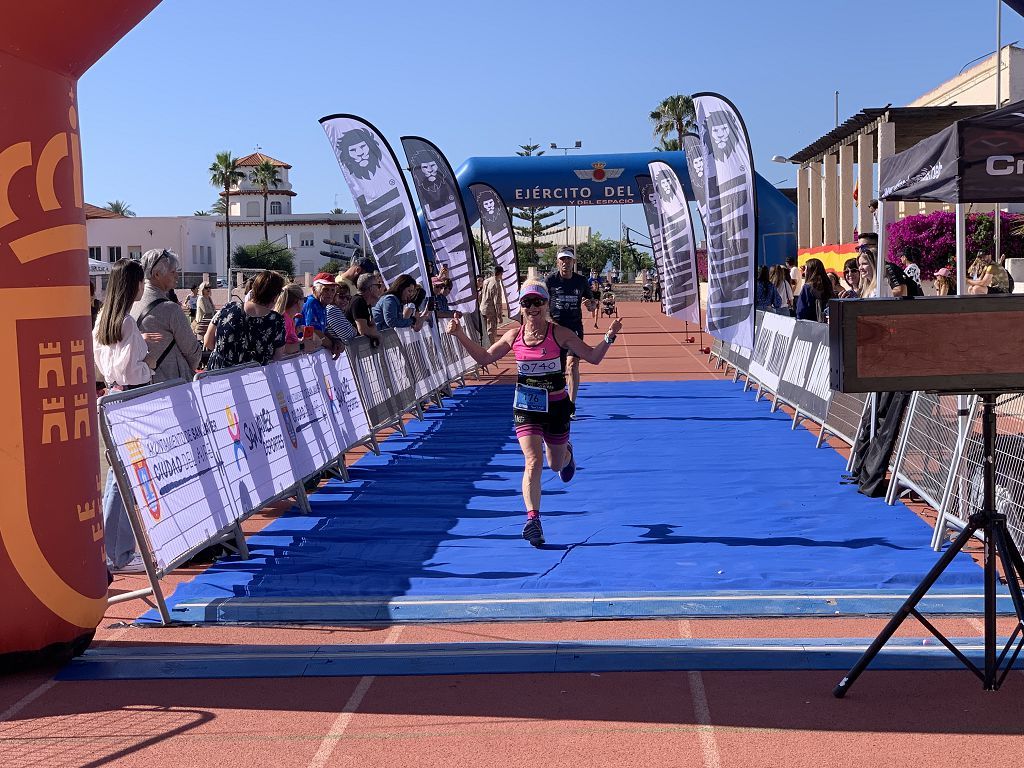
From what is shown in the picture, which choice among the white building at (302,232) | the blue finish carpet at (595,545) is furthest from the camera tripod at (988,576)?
the white building at (302,232)

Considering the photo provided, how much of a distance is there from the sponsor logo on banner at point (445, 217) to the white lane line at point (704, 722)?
53.3 feet

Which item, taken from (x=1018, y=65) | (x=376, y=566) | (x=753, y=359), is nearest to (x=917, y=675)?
(x=376, y=566)

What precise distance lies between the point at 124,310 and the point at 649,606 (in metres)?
3.68

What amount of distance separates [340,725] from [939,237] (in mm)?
27770

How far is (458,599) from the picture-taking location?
6.75 meters

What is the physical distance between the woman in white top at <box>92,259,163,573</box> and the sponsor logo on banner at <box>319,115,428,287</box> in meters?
10.2

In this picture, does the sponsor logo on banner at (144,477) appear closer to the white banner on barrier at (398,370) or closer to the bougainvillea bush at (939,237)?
the white banner on barrier at (398,370)

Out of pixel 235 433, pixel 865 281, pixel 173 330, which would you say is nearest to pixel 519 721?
pixel 235 433

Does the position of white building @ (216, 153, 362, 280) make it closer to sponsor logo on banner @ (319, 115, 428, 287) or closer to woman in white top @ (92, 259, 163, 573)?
sponsor logo on banner @ (319, 115, 428, 287)

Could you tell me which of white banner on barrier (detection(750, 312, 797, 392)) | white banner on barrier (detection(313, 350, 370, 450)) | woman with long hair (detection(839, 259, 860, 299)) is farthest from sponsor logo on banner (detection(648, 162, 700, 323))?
white banner on barrier (detection(313, 350, 370, 450))

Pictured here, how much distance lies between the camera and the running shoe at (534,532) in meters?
8.13

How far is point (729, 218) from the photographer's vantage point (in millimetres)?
13906

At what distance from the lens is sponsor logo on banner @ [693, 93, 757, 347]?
13.4 metres

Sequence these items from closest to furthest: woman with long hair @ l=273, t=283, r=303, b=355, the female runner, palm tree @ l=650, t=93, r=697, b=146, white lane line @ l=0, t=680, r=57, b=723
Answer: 1. white lane line @ l=0, t=680, r=57, b=723
2. the female runner
3. woman with long hair @ l=273, t=283, r=303, b=355
4. palm tree @ l=650, t=93, r=697, b=146
